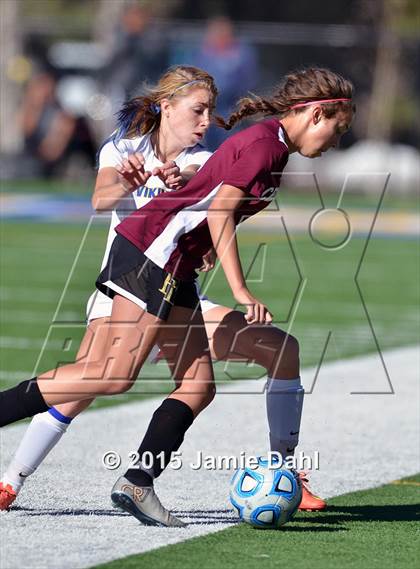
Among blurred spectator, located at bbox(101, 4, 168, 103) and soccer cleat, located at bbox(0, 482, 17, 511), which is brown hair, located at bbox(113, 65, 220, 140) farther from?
blurred spectator, located at bbox(101, 4, 168, 103)

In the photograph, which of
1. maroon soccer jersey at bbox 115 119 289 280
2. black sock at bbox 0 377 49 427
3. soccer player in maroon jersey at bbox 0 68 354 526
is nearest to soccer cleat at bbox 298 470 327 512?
soccer player in maroon jersey at bbox 0 68 354 526

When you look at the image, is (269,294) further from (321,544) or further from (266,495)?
(321,544)

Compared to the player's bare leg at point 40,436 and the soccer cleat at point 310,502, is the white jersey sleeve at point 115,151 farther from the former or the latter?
the soccer cleat at point 310,502

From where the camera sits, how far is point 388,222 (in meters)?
24.0

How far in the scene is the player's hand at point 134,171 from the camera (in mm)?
5848

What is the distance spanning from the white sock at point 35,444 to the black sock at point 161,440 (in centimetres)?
41

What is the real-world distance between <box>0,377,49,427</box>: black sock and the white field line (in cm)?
44

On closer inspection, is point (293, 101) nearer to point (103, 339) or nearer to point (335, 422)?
point (103, 339)

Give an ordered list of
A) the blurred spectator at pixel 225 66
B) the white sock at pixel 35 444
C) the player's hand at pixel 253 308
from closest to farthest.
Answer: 1. the player's hand at pixel 253 308
2. the white sock at pixel 35 444
3. the blurred spectator at pixel 225 66

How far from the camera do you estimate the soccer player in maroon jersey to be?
5457 mm

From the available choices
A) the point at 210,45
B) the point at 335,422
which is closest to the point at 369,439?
the point at 335,422

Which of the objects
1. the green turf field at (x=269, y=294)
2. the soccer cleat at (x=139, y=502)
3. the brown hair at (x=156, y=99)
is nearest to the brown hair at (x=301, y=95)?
the brown hair at (x=156, y=99)

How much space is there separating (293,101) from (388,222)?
60.6 feet

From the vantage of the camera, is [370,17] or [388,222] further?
[370,17]
